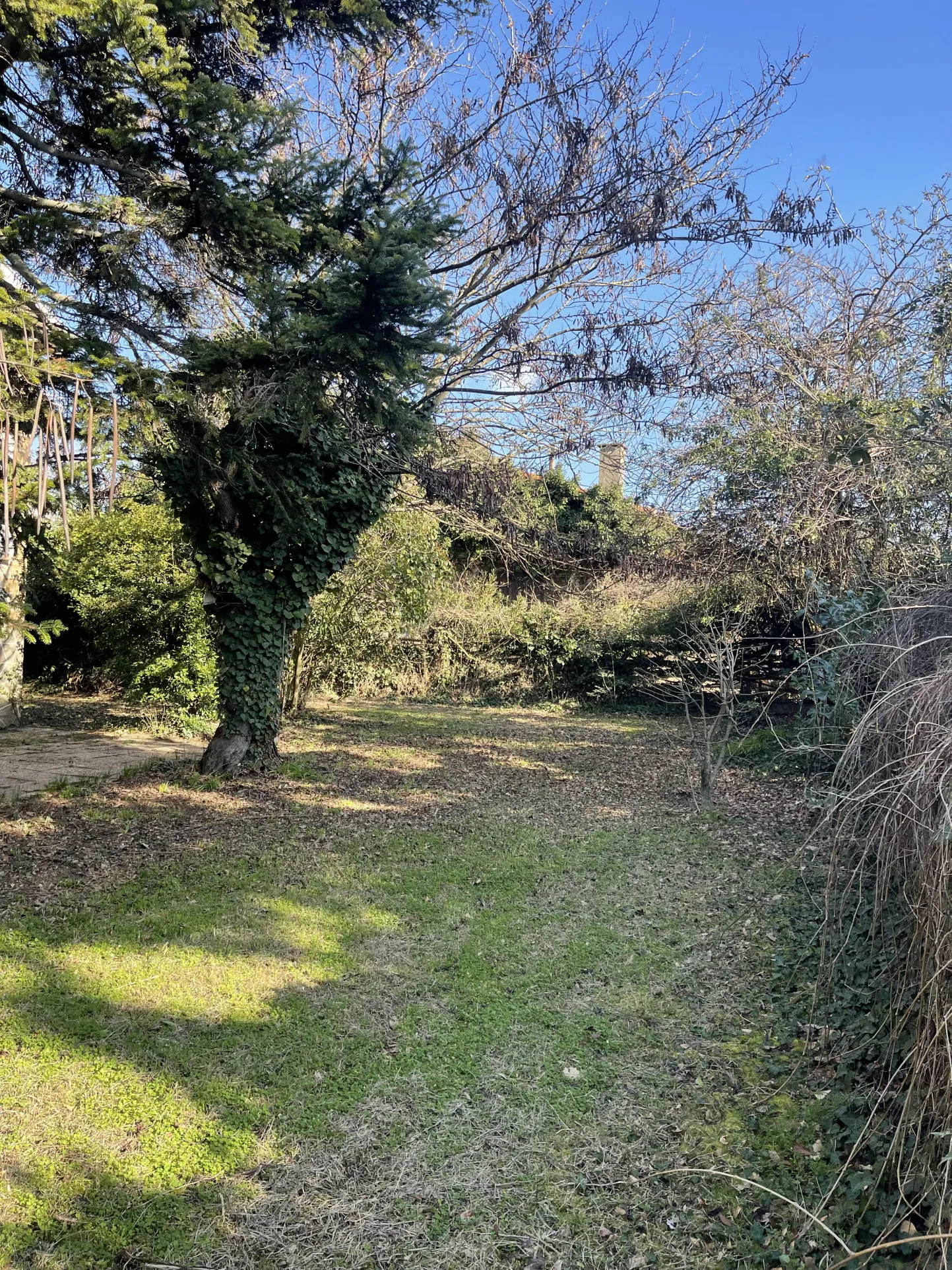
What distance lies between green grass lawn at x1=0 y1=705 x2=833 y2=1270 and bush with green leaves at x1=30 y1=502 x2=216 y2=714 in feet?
12.1

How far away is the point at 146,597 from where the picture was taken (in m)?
10.4

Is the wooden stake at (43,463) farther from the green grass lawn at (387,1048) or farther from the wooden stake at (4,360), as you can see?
the green grass lawn at (387,1048)

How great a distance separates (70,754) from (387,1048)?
7006 mm

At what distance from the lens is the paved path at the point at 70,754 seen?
753 centimetres

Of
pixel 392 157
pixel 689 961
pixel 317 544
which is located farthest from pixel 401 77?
pixel 689 961

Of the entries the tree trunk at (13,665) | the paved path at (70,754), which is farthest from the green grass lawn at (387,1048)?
the tree trunk at (13,665)

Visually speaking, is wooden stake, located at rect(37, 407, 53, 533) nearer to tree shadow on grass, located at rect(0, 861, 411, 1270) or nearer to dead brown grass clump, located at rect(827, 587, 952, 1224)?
tree shadow on grass, located at rect(0, 861, 411, 1270)

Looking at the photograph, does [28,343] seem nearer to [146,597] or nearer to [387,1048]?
[387,1048]

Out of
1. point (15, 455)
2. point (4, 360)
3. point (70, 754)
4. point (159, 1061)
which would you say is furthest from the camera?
point (70, 754)

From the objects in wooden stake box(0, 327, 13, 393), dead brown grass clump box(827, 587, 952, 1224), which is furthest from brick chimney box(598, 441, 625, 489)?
wooden stake box(0, 327, 13, 393)

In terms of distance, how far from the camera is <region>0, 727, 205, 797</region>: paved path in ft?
24.7

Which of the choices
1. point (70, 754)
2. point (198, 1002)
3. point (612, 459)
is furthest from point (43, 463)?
point (612, 459)

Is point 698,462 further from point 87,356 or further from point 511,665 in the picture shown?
point 511,665

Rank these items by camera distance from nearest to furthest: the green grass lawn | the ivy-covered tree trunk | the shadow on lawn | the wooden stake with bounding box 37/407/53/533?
the green grass lawn → the shadow on lawn → the wooden stake with bounding box 37/407/53/533 → the ivy-covered tree trunk
